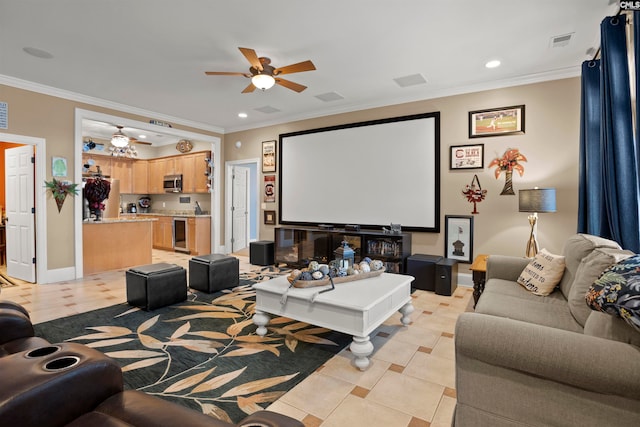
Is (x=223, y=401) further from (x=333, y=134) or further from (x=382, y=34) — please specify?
(x=333, y=134)

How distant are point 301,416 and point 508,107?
14.6 feet

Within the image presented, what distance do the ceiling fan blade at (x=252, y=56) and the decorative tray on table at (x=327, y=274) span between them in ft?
7.06

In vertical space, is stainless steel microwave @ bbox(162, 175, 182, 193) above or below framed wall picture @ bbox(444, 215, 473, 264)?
above

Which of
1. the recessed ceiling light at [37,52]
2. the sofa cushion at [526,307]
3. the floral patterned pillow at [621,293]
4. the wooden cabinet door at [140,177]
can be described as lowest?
the sofa cushion at [526,307]

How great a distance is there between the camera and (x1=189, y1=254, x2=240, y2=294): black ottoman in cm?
418

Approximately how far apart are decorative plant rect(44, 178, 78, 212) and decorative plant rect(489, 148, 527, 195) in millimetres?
6267

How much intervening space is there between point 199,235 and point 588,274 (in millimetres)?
7040

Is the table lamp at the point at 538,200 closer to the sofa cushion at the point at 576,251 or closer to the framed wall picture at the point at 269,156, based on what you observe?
the sofa cushion at the point at 576,251

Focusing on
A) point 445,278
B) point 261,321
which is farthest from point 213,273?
point 445,278

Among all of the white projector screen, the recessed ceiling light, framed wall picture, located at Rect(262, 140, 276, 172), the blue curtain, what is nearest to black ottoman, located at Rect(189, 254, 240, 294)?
the white projector screen

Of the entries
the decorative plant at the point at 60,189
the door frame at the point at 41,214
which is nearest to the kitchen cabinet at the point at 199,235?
the decorative plant at the point at 60,189

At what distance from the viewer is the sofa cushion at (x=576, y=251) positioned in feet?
7.15

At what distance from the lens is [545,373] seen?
1332 millimetres

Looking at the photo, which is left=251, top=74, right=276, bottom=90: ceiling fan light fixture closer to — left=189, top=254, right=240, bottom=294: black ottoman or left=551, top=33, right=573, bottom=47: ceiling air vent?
left=189, top=254, right=240, bottom=294: black ottoman
